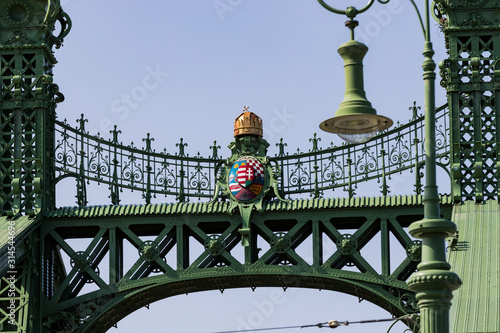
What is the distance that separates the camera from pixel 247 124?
33.1 m

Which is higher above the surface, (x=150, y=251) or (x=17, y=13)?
(x=17, y=13)

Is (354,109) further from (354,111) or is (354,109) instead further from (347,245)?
(347,245)

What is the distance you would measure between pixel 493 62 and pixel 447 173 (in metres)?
2.84

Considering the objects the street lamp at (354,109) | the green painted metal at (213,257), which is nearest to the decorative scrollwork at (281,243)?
the green painted metal at (213,257)

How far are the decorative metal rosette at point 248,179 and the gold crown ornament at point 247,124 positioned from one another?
28.5 inches

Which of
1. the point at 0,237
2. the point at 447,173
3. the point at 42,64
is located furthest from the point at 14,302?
the point at 447,173

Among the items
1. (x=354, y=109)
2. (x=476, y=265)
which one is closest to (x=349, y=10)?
(x=354, y=109)

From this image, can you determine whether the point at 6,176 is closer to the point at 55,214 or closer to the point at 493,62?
the point at 55,214

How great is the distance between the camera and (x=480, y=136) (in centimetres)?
3212

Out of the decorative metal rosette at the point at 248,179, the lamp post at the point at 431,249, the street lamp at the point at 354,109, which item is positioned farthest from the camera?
the decorative metal rosette at the point at 248,179

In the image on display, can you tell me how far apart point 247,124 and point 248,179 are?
1347 millimetres

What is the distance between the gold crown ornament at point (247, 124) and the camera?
33094mm

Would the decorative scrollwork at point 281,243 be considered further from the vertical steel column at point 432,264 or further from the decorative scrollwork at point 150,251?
the vertical steel column at point 432,264

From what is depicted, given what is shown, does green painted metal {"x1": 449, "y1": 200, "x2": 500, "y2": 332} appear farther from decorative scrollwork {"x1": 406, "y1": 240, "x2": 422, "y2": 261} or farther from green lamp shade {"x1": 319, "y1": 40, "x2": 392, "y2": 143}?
green lamp shade {"x1": 319, "y1": 40, "x2": 392, "y2": 143}
